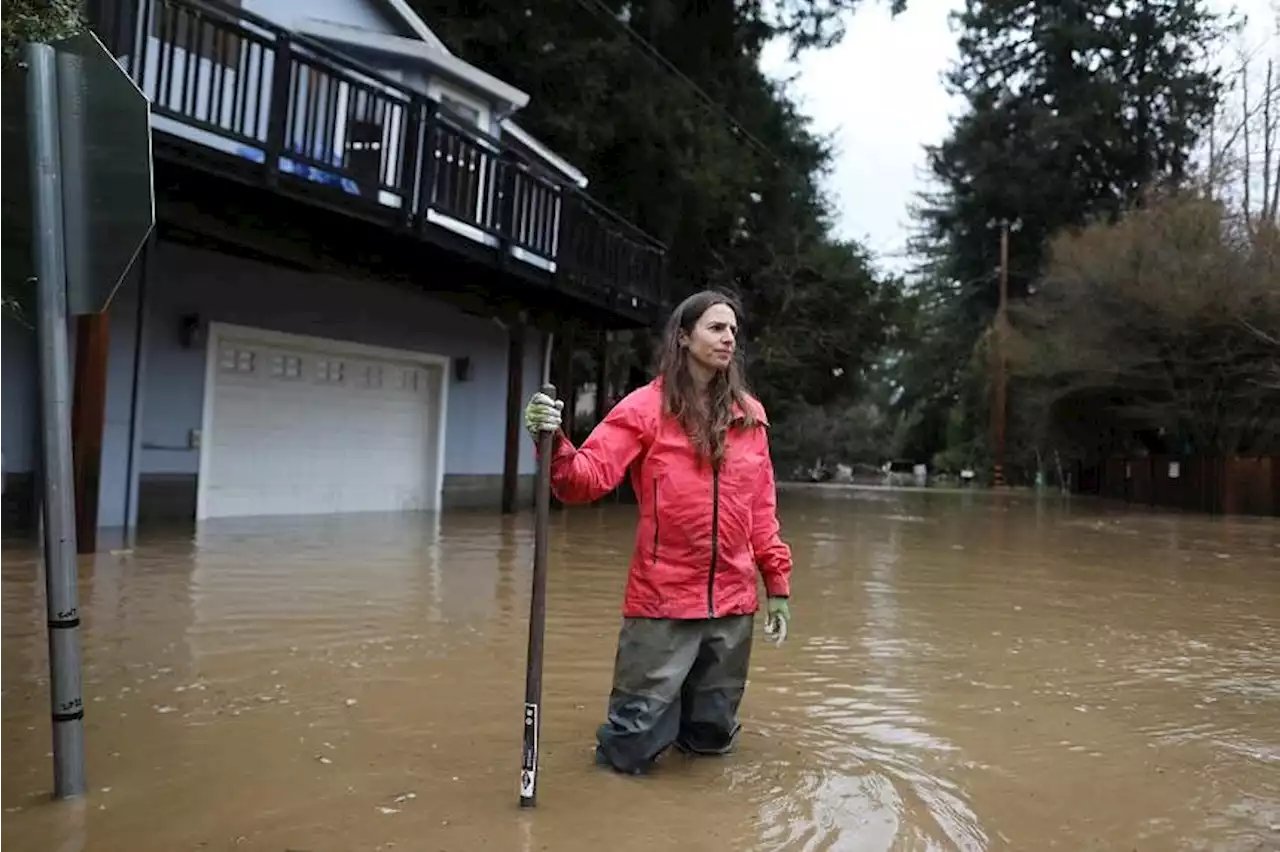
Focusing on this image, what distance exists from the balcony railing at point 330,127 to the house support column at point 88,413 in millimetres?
1740

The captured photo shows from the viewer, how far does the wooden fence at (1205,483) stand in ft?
75.7

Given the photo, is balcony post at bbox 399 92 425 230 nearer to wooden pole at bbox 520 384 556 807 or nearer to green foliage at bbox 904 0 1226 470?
wooden pole at bbox 520 384 556 807

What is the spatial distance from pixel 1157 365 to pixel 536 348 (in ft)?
43.9

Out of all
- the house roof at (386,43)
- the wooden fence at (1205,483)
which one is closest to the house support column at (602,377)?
the house roof at (386,43)

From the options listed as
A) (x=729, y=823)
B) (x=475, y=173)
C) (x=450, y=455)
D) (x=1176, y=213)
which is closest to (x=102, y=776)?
(x=729, y=823)

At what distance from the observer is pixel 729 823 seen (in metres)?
3.57

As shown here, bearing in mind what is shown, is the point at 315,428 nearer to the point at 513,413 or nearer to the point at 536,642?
the point at 513,413

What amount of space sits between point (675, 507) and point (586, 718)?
1318 millimetres

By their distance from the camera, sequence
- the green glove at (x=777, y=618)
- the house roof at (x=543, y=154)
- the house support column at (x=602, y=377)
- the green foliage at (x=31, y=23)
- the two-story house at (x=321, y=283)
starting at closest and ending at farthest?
the green foliage at (x=31, y=23) → the green glove at (x=777, y=618) → the two-story house at (x=321, y=283) → the house roof at (x=543, y=154) → the house support column at (x=602, y=377)

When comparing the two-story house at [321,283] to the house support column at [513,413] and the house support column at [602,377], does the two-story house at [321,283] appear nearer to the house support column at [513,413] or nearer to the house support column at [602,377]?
the house support column at [513,413]

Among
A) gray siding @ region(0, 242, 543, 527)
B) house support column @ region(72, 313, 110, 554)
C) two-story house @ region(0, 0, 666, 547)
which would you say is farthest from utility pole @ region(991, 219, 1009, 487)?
house support column @ region(72, 313, 110, 554)

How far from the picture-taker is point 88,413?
920cm

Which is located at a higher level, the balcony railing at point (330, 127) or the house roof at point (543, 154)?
the house roof at point (543, 154)

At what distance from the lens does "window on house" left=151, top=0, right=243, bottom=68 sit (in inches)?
362
